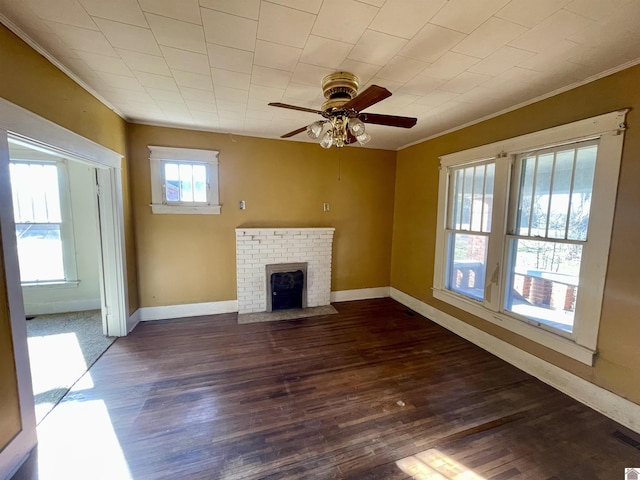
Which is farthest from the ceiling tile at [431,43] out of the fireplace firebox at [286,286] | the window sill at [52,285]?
the window sill at [52,285]

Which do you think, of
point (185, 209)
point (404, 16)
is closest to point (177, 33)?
point (404, 16)

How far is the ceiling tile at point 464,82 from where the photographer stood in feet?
6.74

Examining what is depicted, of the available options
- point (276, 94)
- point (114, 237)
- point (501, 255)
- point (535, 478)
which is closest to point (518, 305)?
point (501, 255)

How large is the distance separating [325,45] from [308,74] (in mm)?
389

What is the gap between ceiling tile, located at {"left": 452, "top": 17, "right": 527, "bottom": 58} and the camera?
1.48 meters

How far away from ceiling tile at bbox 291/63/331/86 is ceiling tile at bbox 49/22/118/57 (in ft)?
4.10

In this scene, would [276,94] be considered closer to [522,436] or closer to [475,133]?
[475,133]

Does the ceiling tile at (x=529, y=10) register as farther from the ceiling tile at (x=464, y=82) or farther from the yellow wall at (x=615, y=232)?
the yellow wall at (x=615, y=232)

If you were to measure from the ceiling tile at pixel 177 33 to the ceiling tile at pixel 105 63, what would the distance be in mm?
548

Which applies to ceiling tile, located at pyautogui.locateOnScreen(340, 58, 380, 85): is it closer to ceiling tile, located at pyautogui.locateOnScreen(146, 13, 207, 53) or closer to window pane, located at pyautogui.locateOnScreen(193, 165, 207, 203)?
ceiling tile, located at pyautogui.locateOnScreen(146, 13, 207, 53)

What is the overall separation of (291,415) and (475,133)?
351 cm

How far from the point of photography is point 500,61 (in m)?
1.84

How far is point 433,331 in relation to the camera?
11.3 feet

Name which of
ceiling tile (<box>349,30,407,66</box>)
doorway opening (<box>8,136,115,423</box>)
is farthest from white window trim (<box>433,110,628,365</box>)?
doorway opening (<box>8,136,115,423</box>)
